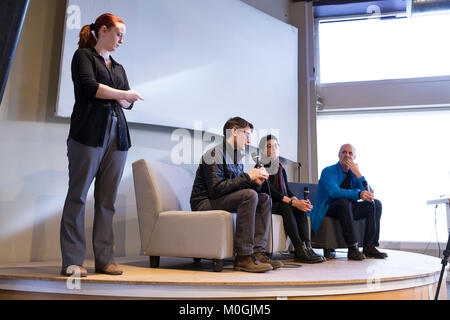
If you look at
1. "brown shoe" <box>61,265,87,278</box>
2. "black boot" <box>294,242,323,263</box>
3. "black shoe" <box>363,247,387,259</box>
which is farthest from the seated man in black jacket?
"black shoe" <box>363,247,387,259</box>

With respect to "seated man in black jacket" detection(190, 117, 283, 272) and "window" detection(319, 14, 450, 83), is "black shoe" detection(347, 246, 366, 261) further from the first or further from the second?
"window" detection(319, 14, 450, 83)

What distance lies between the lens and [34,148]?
110 inches

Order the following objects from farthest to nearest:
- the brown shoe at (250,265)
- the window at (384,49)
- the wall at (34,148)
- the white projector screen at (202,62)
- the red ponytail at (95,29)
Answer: the window at (384,49), the white projector screen at (202,62), the wall at (34,148), the brown shoe at (250,265), the red ponytail at (95,29)

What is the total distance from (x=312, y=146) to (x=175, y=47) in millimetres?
2292

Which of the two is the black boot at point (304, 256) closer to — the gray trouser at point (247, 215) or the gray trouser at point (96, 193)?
the gray trouser at point (247, 215)

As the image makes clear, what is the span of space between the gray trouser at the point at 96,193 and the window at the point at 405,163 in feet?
11.9

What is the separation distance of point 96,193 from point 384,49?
4520 mm

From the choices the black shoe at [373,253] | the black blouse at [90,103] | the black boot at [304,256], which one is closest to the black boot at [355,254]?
the black shoe at [373,253]

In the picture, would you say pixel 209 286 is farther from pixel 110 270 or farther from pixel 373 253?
pixel 373 253

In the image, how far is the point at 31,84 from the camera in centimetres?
284

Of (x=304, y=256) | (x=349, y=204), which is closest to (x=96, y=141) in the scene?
(x=304, y=256)

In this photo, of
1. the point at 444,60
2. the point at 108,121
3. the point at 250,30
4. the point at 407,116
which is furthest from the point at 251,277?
the point at 444,60

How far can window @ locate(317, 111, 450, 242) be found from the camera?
475 cm

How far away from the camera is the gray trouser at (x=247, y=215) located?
219 cm
